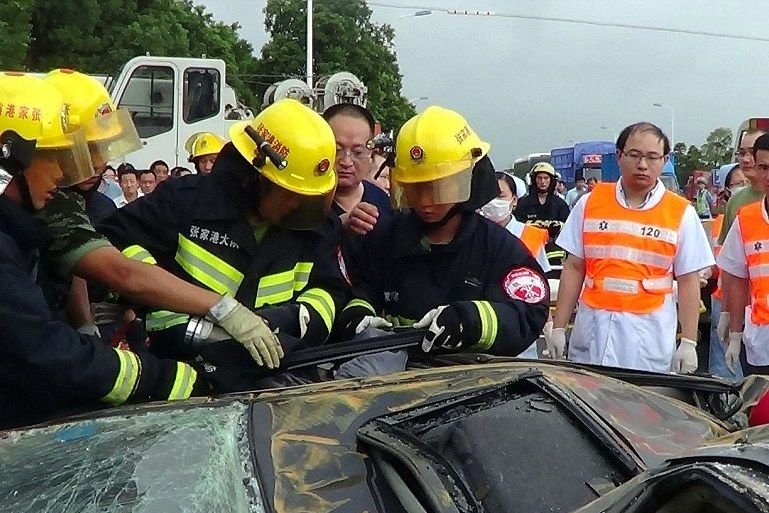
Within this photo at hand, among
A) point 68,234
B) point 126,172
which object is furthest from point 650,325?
point 126,172

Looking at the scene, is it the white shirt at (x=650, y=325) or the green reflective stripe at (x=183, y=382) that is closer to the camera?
the green reflective stripe at (x=183, y=382)

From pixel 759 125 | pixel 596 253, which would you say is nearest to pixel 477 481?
→ pixel 596 253

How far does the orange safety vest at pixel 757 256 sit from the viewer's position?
3984mm

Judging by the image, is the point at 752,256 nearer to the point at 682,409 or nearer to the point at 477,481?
the point at 682,409

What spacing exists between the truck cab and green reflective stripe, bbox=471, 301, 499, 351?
394 inches

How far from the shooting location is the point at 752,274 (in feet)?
13.3

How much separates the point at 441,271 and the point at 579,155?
28.8m

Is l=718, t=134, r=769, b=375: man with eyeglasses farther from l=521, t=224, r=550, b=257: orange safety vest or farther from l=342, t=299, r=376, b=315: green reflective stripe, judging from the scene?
l=342, t=299, r=376, b=315: green reflective stripe

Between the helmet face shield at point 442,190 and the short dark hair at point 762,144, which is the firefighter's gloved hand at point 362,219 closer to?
the helmet face shield at point 442,190

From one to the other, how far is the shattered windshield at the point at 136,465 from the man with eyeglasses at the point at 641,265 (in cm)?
246

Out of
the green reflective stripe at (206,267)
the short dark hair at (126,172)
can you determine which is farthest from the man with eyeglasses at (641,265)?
the short dark hair at (126,172)

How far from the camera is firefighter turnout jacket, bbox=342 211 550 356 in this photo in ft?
8.81

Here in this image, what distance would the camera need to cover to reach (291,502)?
58.0 inches

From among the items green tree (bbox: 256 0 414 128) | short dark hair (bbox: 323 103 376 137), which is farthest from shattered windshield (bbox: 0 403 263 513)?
green tree (bbox: 256 0 414 128)
